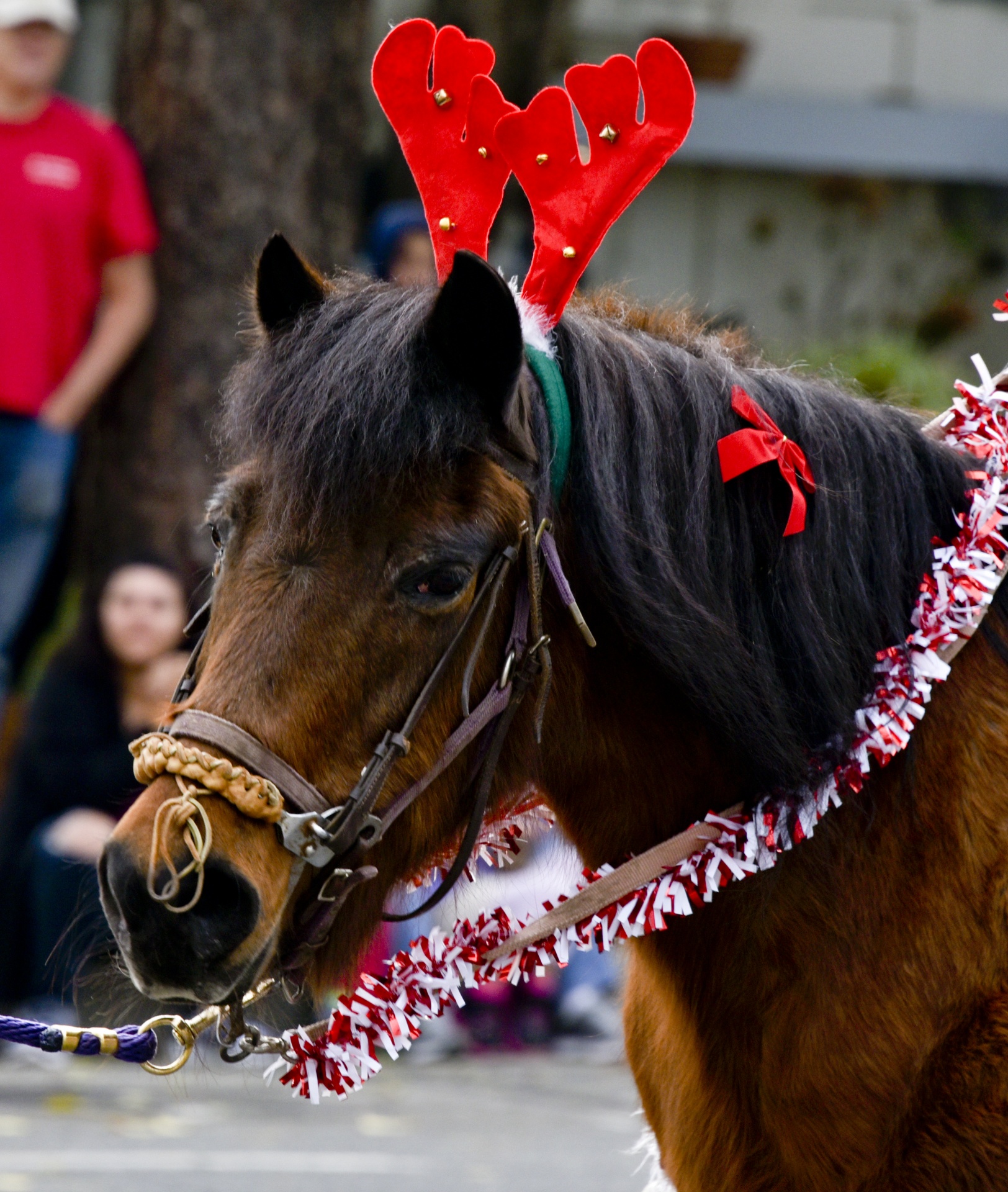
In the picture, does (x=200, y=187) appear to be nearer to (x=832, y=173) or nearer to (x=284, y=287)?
(x=832, y=173)

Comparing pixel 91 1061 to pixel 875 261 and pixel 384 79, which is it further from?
pixel 875 261

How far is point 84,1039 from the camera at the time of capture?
225 centimetres

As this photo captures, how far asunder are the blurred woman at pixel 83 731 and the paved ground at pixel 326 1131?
0.53 metres

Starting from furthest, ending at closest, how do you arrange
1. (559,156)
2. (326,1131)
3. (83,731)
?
1. (83,731)
2. (326,1131)
3. (559,156)

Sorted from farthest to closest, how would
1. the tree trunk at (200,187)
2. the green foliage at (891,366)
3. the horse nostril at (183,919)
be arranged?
1. the green foliage at (891,366)
2. the tree trunk at (200,187)
3. the horse nostril at (183,919)

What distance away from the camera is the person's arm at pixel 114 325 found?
6.16 metres

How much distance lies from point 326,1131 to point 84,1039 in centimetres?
331

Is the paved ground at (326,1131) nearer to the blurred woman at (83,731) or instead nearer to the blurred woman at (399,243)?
the blurred woman at (83,731)

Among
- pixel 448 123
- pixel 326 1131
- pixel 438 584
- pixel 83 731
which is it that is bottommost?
pixel 326 1131

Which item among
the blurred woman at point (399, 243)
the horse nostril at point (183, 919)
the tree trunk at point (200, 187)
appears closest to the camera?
the horse nostril at point (183, 919)

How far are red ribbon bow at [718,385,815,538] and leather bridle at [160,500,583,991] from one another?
0.27m

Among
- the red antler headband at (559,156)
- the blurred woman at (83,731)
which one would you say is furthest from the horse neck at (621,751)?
the blurred woman at (83,731)

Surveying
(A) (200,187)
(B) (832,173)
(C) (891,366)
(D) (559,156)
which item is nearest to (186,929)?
(D) (559,156)

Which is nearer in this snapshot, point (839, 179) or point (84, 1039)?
point (84, 1039)
